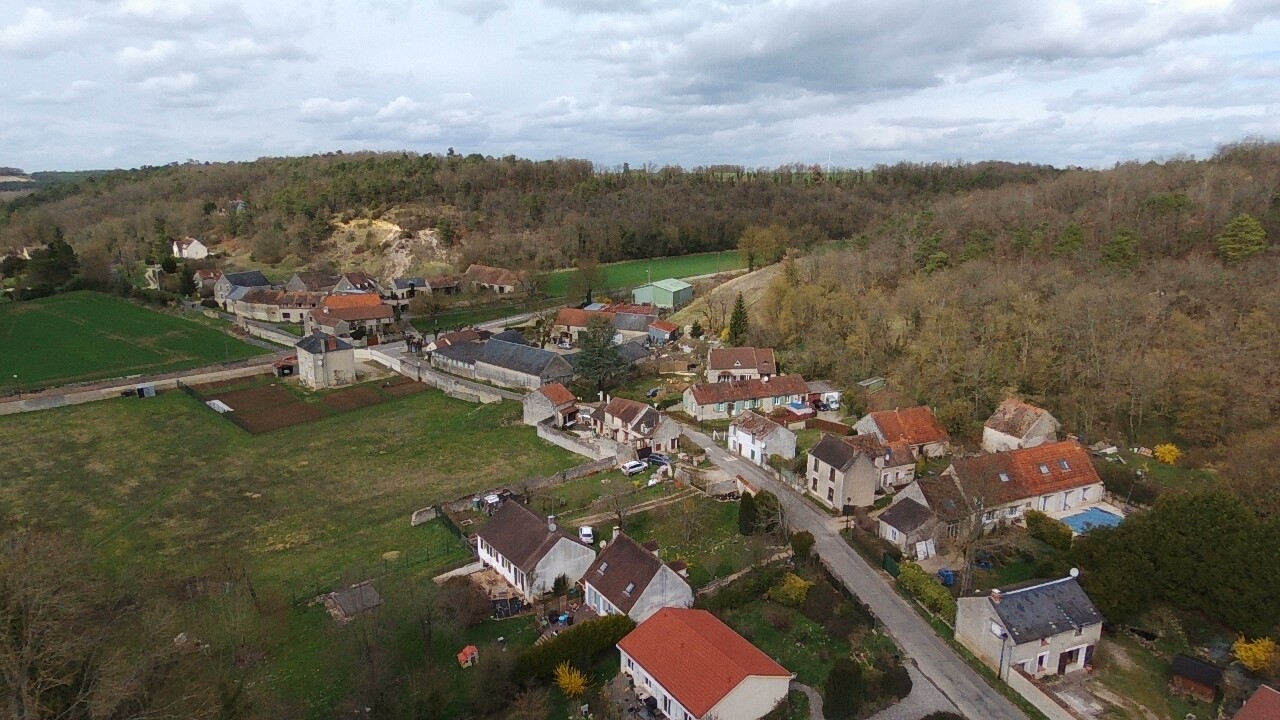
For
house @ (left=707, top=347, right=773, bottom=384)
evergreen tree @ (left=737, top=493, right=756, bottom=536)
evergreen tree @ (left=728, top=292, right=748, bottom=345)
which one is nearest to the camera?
evergreen tree @ (left=737, top=493, right=756, bottom=536)

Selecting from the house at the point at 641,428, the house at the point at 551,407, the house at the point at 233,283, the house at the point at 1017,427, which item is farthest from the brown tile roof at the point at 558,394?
the house at the point at 233,283

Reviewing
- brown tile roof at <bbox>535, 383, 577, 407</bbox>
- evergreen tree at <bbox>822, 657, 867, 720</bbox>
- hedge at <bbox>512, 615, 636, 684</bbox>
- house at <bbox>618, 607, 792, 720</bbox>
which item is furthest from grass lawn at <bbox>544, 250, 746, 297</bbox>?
evergreen tree at <bbox>822, 657, 867, 720</bbox>

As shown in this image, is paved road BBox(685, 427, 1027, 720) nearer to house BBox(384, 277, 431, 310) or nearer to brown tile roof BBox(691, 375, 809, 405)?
brown tile roof BBox(691, 375, 809, 405)

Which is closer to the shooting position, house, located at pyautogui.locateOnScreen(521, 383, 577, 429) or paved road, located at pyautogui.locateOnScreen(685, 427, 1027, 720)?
paved road, located at pyautogui.locateOnScreen(685, 427, 1027, 720)

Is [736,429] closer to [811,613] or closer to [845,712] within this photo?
[811,613]

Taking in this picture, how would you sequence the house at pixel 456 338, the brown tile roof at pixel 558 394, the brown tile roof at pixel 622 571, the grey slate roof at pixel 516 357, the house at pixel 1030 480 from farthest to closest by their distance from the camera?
1. the house at pixel 456 338
2. the grey slate roof at pixel 516 357
3. the brown tile roof at pixel 558 394
4. the house at pixel 1030 480
5. the brown tile roof at pixel 622 571

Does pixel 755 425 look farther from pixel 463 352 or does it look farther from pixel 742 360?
pixel 463 352

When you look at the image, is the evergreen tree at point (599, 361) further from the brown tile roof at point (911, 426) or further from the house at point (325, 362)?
the brown tile roof at point (911, 426)
